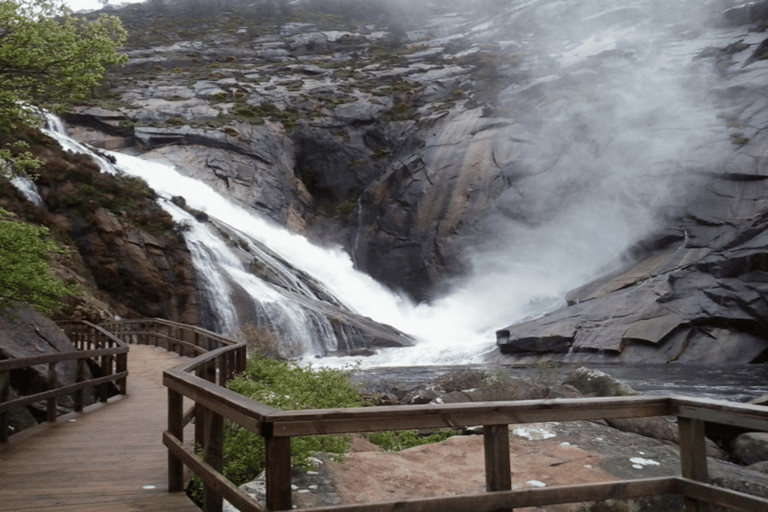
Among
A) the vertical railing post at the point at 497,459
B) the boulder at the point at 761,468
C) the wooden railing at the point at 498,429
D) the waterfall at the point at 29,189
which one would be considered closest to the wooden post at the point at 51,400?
the wooden railing at the point at 498,429

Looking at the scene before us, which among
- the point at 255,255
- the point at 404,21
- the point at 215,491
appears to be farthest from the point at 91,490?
the point at 404,21

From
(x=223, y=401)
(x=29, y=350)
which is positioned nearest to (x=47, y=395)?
(x=29, y=350)

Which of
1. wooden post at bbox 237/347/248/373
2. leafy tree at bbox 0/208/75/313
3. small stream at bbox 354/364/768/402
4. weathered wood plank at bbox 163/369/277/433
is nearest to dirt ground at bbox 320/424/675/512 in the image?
weathered wood plank at bbox 163/369/277/433

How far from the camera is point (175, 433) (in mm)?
5355

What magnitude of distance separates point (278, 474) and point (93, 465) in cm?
445

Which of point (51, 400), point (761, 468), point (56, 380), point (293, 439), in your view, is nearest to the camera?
point (293, 439)

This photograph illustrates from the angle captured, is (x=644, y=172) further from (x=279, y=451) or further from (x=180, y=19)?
(x=180, y=19)

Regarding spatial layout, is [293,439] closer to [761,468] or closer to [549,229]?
[761,468]

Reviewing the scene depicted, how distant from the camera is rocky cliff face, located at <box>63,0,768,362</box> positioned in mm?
25406

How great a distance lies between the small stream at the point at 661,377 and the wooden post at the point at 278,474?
1243 cm

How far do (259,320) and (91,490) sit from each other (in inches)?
797

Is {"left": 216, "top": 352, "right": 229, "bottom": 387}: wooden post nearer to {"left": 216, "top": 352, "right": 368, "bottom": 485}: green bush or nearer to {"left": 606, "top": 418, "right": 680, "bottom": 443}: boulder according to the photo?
{"left": 216, "top": 352, "right": 368, "bottom": 485}: green bush

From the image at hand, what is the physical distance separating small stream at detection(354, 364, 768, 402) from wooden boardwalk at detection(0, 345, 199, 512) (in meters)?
7.29

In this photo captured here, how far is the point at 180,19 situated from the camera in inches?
3253
